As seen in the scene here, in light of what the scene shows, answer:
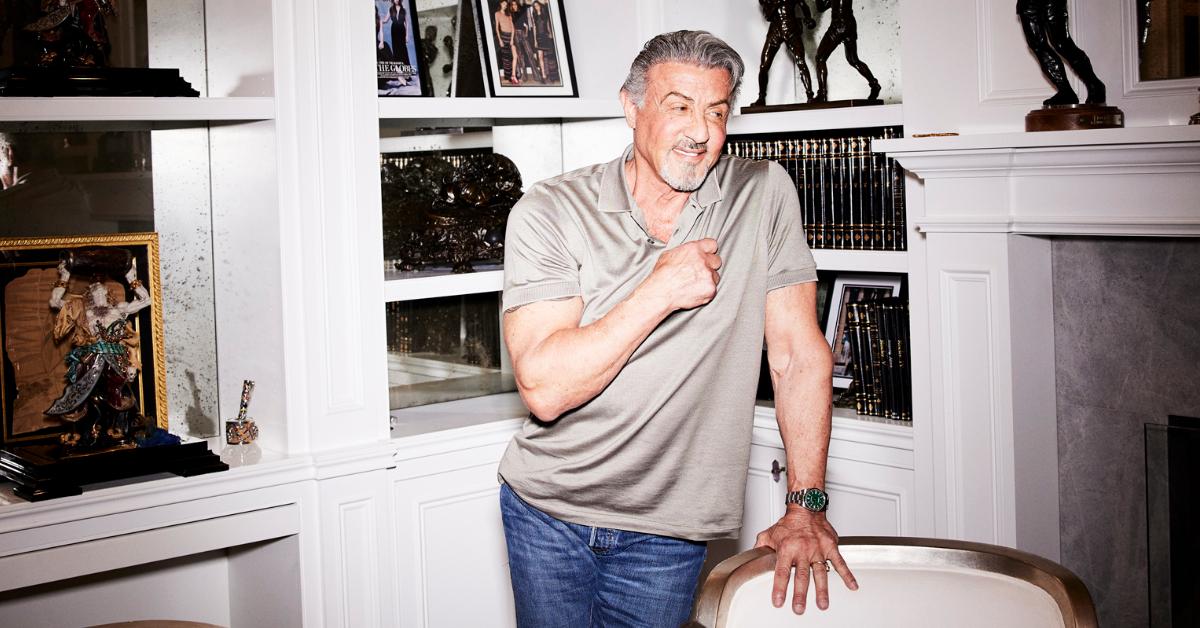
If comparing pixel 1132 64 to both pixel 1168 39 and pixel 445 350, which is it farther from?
pixel 445 350

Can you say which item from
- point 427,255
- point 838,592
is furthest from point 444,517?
point 838,592

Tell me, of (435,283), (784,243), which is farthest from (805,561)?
(435,283)

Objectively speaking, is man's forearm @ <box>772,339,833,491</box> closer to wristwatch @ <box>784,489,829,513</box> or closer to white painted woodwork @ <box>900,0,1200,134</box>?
wristwatch @ <box>784,489,829,513</box>

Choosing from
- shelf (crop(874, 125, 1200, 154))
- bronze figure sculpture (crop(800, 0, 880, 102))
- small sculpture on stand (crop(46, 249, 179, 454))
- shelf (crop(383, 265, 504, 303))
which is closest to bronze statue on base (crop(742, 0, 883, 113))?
bronze figure sculpture (crop(800, 0, 880, 102))

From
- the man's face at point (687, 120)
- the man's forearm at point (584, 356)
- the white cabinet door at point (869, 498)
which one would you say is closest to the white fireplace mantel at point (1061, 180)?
the white cabinet door at point (869, 498)

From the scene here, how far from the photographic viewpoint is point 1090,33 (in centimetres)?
248

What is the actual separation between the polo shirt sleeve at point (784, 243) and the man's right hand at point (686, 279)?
0.23 m

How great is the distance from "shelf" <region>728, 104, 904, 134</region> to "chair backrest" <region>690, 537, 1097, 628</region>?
1.51 m

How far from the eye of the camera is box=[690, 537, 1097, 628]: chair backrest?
5.07ft

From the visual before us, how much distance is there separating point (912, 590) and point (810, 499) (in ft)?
0.94

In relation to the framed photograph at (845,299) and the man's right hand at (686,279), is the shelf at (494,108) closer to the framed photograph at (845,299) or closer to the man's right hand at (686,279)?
the framed photograph at (845,299)

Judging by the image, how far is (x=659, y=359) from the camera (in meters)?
1.95

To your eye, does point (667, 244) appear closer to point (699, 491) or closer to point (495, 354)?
point (699, 491)

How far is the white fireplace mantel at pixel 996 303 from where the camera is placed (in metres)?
2.47
